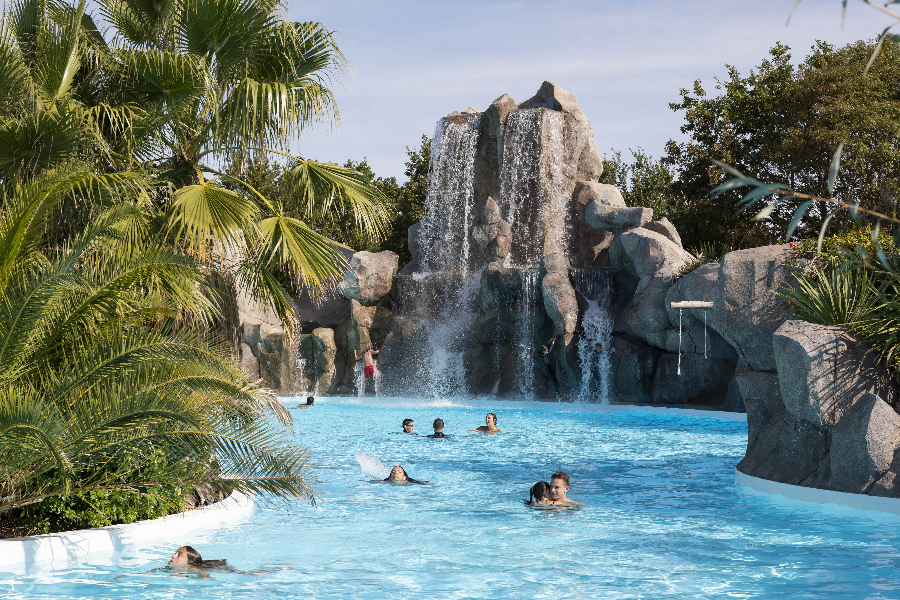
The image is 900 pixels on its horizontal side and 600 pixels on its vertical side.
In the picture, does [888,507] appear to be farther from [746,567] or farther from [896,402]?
[746,567]

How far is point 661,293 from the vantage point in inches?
896

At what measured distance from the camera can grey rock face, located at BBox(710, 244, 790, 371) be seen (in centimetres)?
1359

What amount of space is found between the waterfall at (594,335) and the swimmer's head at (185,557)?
18.1 meters

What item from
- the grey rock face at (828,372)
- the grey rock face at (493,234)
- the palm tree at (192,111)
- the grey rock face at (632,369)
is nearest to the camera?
the palm tree at (192,111)

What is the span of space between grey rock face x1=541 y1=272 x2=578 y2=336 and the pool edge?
1360cm

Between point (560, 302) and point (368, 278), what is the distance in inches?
286

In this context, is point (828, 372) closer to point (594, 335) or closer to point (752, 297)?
point (752, 297)

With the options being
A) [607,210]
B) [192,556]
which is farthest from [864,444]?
[607,210]

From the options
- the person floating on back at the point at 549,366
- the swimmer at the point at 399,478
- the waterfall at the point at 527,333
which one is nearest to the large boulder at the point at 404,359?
the waterfall at the point at 527,333

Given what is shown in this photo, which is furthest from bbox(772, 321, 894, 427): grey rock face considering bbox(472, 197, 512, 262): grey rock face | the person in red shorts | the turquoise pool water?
bbox(472, 197, 512, 262): grey rock face

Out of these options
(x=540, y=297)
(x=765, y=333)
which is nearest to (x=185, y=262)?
(x=765, y=333)

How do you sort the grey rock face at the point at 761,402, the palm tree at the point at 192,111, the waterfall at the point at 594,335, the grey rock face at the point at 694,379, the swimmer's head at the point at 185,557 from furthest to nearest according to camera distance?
the waterfall at the point at 594,335
the grey rock face at the point at 694,379
the grey rock face at the point at 761,402
the palm tree at the point at 192,111
the swimmer's head at the point at 185,557

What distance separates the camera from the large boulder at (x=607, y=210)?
27562mm

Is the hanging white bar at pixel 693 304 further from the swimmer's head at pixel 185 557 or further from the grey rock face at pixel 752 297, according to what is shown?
the swimmer's head at pixel 185 557
